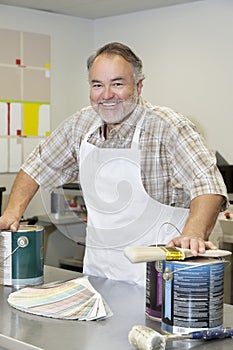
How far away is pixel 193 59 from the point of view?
4270mm

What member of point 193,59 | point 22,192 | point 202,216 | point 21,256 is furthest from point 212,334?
point 193,59

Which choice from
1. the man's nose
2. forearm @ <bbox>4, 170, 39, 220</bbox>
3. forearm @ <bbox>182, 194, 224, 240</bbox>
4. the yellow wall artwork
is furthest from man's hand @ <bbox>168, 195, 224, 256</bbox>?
the yellow wall artwork

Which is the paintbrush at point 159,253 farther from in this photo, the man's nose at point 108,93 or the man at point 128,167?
the man's nose at point 108,93

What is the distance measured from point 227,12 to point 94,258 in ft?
8.33

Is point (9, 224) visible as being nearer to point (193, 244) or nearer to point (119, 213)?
point (119, 213)

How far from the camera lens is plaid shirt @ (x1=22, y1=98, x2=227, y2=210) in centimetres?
175

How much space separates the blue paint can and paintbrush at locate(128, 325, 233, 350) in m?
0.55

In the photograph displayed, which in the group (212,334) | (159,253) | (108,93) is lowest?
(212,334)

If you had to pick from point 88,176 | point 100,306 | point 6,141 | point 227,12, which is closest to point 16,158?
point 6,141

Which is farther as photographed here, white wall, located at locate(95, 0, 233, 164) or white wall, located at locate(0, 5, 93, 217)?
white wall, located at locate(0, 5, 93, 217)

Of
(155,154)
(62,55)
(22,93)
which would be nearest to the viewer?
(155,154)

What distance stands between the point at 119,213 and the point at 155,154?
0.66ft

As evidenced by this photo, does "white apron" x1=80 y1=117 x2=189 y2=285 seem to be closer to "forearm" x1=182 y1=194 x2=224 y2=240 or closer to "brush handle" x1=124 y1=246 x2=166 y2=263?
"forearm" x1=182 y1=194 x2=224 y2=240

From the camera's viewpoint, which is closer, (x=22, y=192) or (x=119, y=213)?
(x=119, y=213)
